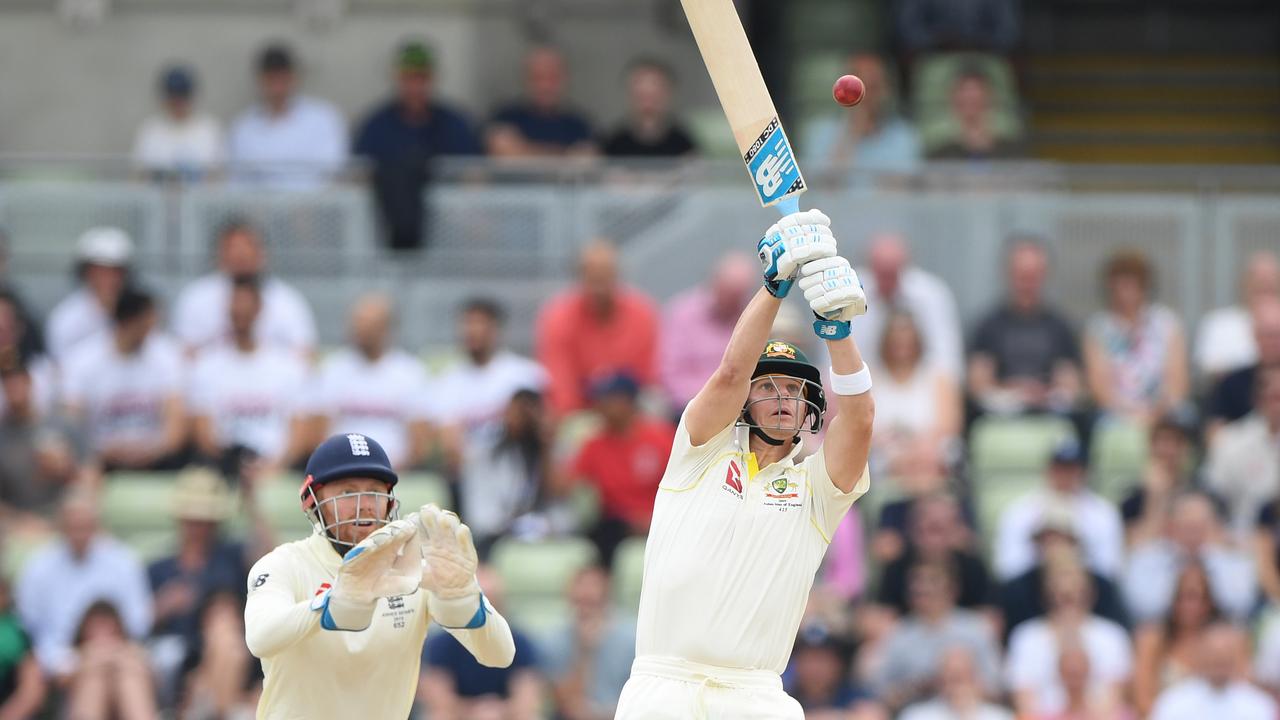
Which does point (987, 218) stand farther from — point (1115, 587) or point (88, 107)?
point (88, 107)

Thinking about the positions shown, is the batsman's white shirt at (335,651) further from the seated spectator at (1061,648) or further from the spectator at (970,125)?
the spectator at (970,125)

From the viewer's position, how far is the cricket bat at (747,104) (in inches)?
328

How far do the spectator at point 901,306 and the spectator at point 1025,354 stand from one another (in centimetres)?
21

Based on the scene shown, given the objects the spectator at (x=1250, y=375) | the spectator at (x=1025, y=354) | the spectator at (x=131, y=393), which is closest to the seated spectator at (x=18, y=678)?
the spectator at (x=131, y=393)

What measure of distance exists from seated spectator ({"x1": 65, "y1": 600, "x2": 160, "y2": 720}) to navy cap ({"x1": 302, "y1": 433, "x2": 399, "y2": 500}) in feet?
14.6

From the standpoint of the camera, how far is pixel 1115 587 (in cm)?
1290

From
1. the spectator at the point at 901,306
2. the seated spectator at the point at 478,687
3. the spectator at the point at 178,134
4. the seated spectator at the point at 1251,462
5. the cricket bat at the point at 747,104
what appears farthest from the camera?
the spectator at the point at 178,134

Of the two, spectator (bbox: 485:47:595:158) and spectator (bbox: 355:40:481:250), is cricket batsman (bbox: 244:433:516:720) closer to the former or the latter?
spectator (bbox: 355:40:481:250)

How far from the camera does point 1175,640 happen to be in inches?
500

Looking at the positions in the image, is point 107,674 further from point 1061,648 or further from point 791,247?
point 791,247

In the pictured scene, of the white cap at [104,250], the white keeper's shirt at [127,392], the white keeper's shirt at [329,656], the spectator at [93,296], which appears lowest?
the white keeper's shirt at [329,656]

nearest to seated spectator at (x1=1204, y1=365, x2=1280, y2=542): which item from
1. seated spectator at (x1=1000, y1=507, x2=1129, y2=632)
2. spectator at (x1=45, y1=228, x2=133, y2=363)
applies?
seated spectator at (x1=1000, y1=507, x2=1129, y2=632)

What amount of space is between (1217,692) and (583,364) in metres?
4.24

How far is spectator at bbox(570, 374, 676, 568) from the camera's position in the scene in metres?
13.2
